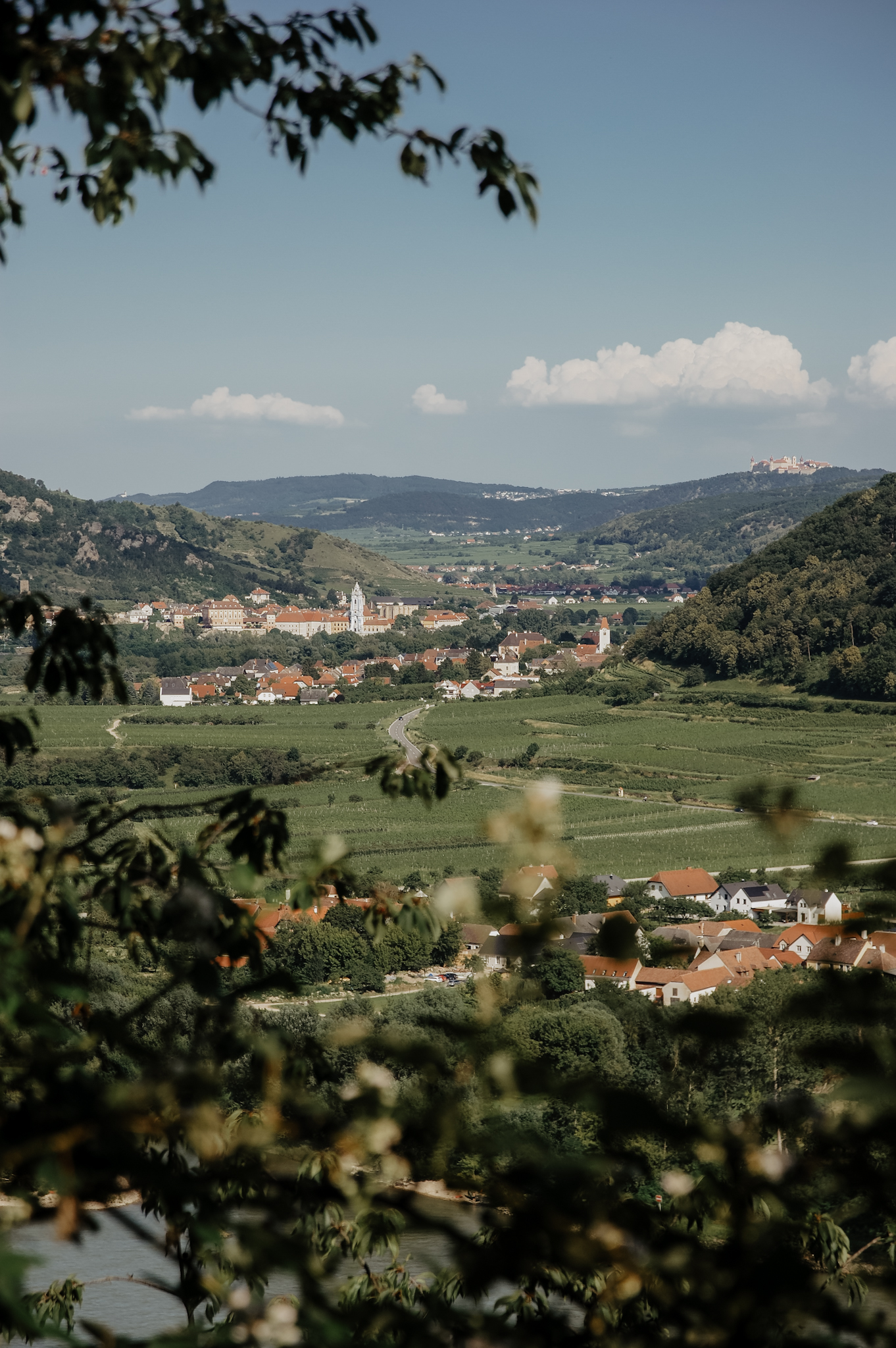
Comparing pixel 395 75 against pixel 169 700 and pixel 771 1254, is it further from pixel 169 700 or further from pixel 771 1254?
pixel 169 700

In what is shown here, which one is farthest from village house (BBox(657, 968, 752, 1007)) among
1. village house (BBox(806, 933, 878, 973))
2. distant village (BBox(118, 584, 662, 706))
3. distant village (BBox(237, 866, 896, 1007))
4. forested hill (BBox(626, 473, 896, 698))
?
distant village (BBox(118, 584, 662, 706))

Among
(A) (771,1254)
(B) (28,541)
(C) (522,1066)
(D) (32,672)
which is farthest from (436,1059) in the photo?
(B) (28,541)

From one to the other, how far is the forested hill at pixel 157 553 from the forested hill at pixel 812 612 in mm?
49228

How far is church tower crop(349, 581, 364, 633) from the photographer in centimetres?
8530

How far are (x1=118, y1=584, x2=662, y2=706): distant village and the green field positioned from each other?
16.3 feet

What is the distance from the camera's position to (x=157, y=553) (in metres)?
104

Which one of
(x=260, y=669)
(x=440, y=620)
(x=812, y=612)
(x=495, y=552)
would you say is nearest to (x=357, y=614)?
(x=440, y=620)

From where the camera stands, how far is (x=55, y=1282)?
349 cm

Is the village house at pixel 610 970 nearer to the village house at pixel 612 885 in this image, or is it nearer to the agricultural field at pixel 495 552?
the village house at pixel 612 885

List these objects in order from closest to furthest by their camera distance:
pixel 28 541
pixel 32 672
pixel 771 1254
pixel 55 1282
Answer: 1. pixel 771 1254
2. pixel 32 672
3. pixel 55 1282
4. pixel 28 541

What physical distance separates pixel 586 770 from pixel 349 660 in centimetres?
3788

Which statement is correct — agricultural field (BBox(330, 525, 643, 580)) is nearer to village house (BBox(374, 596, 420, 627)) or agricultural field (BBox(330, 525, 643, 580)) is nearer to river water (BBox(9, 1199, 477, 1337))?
village house (BBox(374, 596, 420, 627))

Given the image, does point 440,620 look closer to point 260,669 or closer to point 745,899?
point 260,669

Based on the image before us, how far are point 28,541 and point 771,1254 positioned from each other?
105 m
